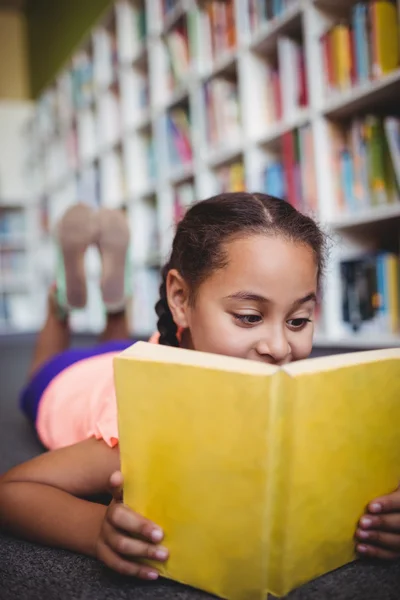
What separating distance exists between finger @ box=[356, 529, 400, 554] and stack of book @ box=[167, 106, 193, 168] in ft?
7.63

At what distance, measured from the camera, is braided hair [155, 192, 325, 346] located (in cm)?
76

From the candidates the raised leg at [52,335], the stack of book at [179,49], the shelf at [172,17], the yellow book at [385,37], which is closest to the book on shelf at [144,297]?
the stack of book at [179,49]

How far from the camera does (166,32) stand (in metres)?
2.77

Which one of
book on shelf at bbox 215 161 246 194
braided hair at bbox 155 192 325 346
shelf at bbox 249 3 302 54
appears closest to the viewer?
braided hair at bbox 155 192 325 346

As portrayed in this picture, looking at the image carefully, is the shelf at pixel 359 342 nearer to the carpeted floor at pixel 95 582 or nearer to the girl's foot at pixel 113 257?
the girl's foot at pixel 113 257

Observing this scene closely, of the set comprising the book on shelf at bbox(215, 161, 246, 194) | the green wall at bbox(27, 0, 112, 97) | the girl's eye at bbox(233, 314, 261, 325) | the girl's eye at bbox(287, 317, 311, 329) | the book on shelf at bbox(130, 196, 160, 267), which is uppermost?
the green wall at bbox(27, 0, 112, 97)

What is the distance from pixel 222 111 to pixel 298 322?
1.85 metres

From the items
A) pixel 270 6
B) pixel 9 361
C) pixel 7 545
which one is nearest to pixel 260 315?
pixel 7 545

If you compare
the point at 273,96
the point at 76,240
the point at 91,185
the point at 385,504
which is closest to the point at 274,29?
the point at 273,96

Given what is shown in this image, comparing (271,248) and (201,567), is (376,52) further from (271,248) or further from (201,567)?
(201,567)

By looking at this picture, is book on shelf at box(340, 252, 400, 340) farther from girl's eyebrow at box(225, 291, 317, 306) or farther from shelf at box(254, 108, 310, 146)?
girl's eyebrow at box(225, 291, 317, 306)

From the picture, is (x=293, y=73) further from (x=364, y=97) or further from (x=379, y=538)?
(x=379, y=538)

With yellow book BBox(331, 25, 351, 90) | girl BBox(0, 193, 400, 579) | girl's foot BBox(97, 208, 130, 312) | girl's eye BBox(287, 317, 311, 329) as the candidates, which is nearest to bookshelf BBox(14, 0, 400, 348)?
yellow book BBox(331, 25, 351, 90)

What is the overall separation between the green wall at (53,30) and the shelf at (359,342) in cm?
288
